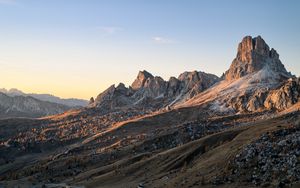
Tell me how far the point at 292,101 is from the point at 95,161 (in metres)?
91.5

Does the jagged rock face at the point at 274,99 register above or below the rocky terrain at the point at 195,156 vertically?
Answer: above

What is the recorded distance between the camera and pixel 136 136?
172750 millimetres

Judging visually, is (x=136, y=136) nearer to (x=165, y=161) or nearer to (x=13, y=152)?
(x=13, y=152)

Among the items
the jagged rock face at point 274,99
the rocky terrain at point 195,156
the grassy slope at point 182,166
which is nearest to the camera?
the rocky terrain at point 195,156

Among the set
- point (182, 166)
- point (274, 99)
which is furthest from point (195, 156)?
point (274, 99)

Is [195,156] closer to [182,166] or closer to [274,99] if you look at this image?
[182,166]

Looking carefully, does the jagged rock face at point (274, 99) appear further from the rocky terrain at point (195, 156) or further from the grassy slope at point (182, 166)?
the grassy slope at point (182, 166)

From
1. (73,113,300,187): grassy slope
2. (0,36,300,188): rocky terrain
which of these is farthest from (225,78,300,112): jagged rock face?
(73,113,300,187): grassy slope

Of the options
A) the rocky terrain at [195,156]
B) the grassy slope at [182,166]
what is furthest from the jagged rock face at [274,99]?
the grassy slope at [182,166]

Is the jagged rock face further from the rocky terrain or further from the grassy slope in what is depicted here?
the grassy slope

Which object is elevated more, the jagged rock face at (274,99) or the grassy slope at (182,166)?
the jagged rock face at (274,99)

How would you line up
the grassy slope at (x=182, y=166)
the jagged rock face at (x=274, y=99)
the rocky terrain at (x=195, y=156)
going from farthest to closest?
the jagged rock face at (x=274, y=99) < the grassy slope at (x=182, y=166) < the rocky terrain at (x=195, y=156)

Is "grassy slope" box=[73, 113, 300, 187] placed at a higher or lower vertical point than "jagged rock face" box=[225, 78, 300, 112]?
lower

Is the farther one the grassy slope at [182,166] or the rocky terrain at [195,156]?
the grassy slope at [182,166]
